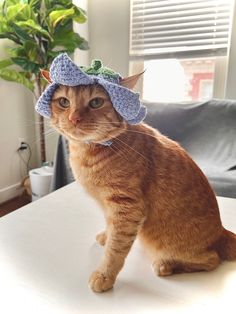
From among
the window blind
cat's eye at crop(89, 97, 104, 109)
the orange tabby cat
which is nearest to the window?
the window blind

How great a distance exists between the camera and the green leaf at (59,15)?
169cm

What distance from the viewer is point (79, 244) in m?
0.66

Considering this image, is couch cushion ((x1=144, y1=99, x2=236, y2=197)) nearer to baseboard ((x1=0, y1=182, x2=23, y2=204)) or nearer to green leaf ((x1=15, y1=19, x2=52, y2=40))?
green leaf ((x1=15, y1=19, x2=52, y2=40))

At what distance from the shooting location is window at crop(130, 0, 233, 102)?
6.06 ft

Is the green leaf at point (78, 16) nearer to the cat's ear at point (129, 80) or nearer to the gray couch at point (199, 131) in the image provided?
the gray couch at point (199, 131)

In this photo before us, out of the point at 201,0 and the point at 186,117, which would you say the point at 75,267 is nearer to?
the point at 186,117

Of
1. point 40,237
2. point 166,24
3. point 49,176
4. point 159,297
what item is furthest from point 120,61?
point 159,297

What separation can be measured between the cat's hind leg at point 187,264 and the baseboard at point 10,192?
1891 millimetres

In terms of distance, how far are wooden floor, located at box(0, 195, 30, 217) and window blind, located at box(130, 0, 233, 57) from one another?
1498mm

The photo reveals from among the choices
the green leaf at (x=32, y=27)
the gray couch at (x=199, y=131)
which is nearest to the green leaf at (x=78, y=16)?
the green leaf at (x=32, y=27)

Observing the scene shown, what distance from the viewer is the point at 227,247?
615 millimetres

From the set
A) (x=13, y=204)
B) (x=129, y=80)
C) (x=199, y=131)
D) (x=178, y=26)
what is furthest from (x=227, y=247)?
(x=13, y=204)

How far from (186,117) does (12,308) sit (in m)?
1.57

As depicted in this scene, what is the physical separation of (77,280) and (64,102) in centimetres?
35
